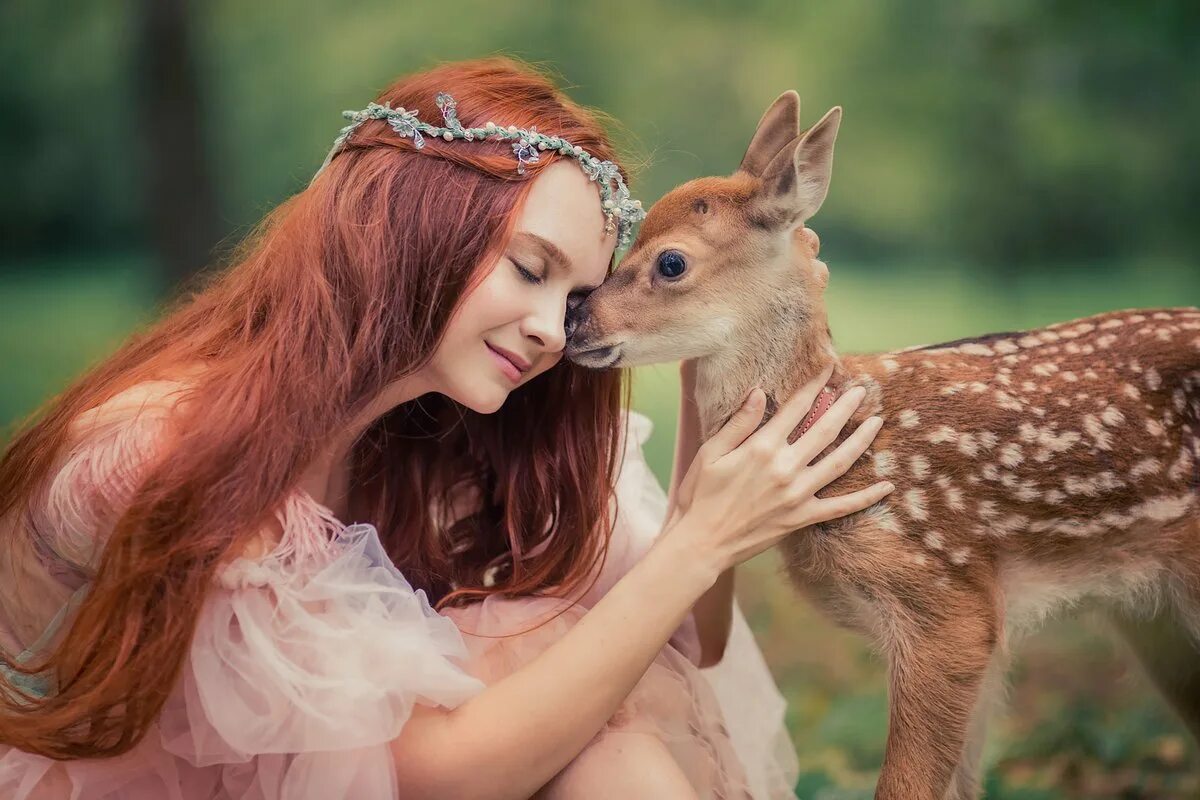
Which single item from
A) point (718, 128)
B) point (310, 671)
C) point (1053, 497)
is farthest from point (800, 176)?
point (718, 128)

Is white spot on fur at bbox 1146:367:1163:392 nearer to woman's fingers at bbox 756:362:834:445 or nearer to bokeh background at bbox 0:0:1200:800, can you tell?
woman's fingers at bbox 756:362:834:445

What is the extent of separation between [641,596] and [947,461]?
45cm

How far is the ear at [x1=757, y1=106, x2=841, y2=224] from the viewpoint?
1486 mm

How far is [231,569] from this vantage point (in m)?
1.34

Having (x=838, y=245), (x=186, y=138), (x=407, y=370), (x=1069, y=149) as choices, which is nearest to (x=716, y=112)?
(x=838, y=245)

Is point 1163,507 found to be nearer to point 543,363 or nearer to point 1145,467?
point 1145,467

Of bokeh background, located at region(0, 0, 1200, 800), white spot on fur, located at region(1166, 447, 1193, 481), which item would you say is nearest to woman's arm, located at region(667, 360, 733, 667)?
white spot on fur, located at region(1166, 447, 1193, 481)

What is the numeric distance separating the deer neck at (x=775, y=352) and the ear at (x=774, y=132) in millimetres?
199

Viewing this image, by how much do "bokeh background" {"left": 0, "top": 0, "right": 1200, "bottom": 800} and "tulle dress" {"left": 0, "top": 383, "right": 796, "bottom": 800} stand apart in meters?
1.71

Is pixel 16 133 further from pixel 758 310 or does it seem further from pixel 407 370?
pixel 758 310

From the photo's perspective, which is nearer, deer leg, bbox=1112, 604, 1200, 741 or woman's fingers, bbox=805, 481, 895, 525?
woman's fingers, bbox=805, 481, 895, 525

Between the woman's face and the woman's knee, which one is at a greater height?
the woman's face

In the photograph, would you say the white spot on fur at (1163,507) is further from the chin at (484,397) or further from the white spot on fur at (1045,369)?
the chin at (484,397)

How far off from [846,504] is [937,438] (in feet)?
0.53
